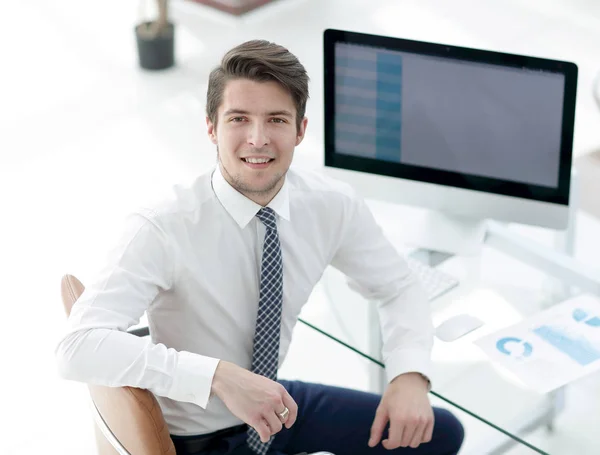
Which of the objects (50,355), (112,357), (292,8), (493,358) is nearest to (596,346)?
(493,358)

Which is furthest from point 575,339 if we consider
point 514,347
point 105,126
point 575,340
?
point 105,126

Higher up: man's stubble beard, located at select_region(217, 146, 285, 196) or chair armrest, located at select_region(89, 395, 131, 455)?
man's stubble beard, located at select_region(217, 146, 285, 196)

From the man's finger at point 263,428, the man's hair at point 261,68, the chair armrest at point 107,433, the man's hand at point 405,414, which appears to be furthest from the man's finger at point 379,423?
the man's hair at point 261,68

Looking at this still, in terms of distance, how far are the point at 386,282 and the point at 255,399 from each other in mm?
554

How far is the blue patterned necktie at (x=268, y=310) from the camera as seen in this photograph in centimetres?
216

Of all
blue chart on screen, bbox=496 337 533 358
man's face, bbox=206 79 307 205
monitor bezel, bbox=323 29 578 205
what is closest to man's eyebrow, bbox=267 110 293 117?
man's face, bbox=206 79 307 205

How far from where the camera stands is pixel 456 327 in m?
2.40

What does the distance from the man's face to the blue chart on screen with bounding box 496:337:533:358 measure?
0.64 metres

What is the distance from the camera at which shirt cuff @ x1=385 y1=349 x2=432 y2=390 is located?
7.23ft

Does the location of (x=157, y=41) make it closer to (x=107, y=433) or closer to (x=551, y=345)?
(x=551, y=345)

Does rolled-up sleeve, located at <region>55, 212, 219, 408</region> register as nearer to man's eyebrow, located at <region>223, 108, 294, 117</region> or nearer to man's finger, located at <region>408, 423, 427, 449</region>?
man's eyebrow, located at <region>223, 108, 294, 117</region>

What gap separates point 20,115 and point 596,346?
3.14 meters

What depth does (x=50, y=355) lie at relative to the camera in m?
3.38

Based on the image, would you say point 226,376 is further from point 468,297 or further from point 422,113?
point 422,113
